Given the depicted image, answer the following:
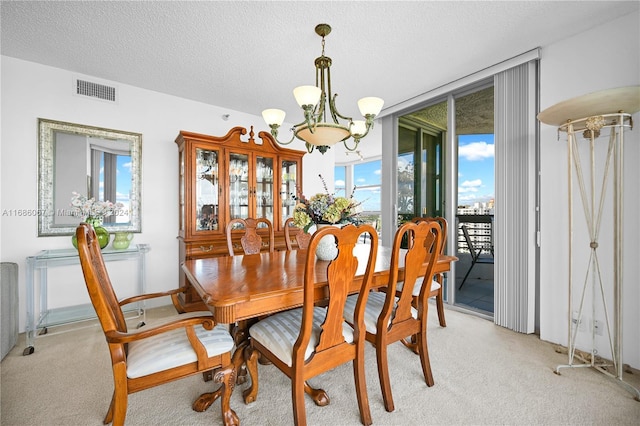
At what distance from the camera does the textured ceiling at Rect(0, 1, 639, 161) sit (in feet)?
6.38

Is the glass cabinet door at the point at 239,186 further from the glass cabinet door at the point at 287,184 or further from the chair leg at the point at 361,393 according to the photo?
the chair leg at the point at 361,393

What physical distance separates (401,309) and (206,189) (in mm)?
2579

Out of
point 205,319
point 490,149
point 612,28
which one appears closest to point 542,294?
point 490,149

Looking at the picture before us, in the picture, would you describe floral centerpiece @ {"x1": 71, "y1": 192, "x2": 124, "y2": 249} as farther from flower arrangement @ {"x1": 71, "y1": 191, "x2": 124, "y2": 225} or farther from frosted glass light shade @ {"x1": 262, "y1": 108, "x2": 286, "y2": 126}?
frosted glass light shade @ {"x1": 262, "y1": 108, "x2": 286, "y2": 126}

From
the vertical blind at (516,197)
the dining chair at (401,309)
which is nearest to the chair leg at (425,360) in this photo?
the dining chair at (401,309)

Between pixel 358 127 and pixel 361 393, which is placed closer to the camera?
pixel 361 393

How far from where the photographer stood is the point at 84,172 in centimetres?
286

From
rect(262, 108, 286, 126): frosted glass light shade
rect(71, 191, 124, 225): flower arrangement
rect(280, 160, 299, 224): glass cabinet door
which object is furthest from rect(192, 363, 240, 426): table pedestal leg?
rect(280, 160, 299, 224): glass cabinet door

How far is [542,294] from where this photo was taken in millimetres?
2465

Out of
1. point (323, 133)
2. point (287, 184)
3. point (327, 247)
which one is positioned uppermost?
point (323, 133)

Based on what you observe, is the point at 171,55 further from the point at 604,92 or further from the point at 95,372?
the point at 604,92

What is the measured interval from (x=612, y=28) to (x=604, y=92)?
37.4 inches

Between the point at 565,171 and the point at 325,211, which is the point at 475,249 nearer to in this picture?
the point at 565,171

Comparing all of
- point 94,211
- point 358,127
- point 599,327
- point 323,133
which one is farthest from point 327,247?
point 94,211
